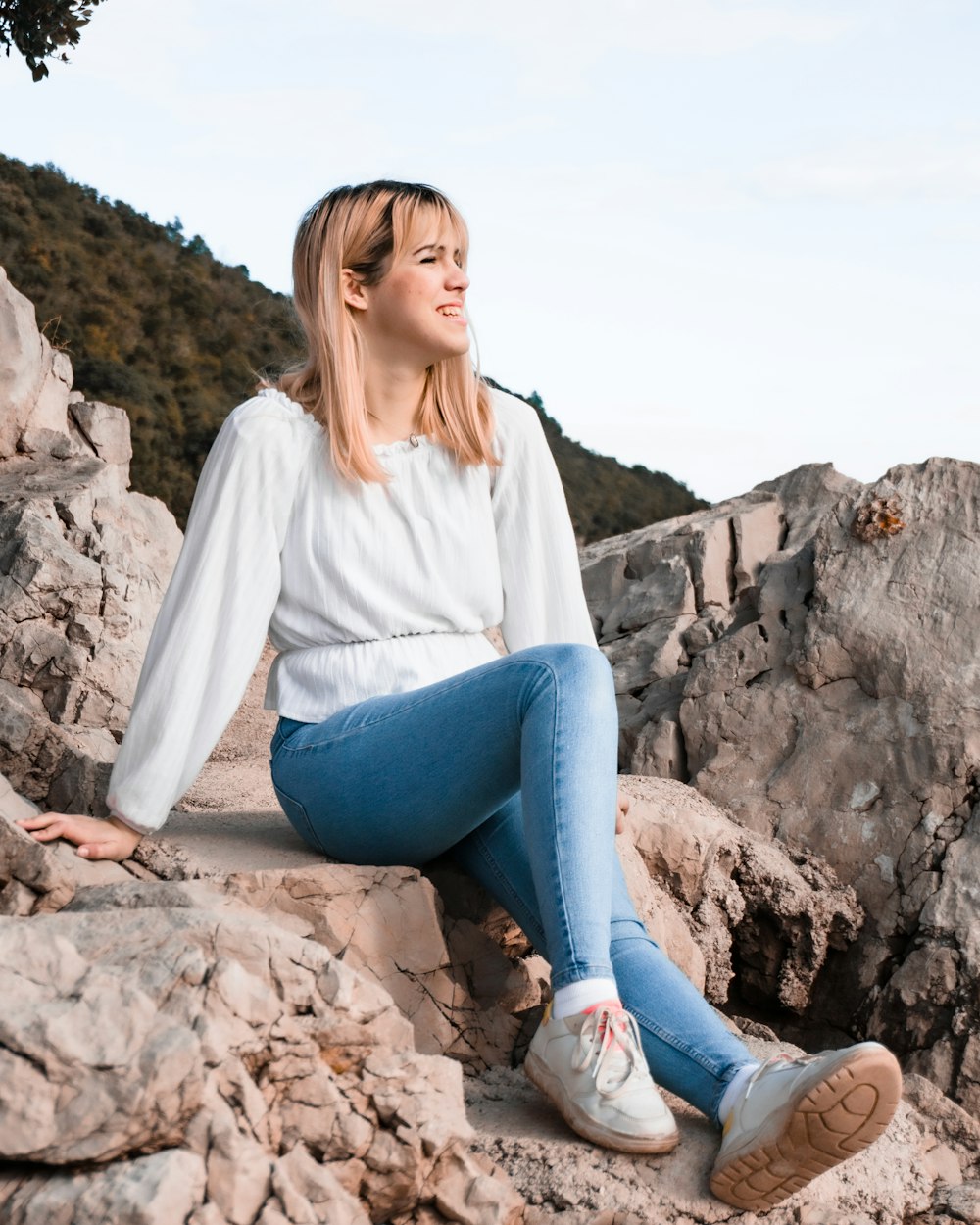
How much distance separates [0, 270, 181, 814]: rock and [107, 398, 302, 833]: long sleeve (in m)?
1.42

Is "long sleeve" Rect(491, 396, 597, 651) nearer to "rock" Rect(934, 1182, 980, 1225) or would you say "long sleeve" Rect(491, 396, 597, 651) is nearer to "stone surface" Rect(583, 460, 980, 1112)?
"rock" Rect(934, 1182, 980, 1225)


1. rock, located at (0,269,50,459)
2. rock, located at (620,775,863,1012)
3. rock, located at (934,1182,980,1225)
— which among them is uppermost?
rock, located at (0,269,50,459)

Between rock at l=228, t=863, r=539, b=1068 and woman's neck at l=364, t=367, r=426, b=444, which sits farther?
woman's neck at l=364, t=367, r=426, b=444

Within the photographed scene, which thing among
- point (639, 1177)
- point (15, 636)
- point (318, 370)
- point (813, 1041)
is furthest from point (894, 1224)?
point (15, 636)

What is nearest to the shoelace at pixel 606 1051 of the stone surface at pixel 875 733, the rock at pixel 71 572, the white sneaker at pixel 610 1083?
the white sneaker at pixel 610 1083

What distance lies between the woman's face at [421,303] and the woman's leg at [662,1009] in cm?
118

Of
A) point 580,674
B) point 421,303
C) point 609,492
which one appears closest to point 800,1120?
point 580,674

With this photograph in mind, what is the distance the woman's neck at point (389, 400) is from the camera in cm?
315

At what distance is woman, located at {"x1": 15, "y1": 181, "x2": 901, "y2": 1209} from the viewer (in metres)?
2.38

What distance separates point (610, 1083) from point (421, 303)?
1750 millimetres

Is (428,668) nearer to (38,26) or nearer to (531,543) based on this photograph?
(531,543)

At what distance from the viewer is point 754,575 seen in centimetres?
575

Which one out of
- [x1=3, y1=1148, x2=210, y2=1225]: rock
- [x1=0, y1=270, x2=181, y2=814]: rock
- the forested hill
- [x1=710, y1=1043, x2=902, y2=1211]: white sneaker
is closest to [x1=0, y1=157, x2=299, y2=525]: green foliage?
the forested hill

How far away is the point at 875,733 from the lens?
4375 mm
